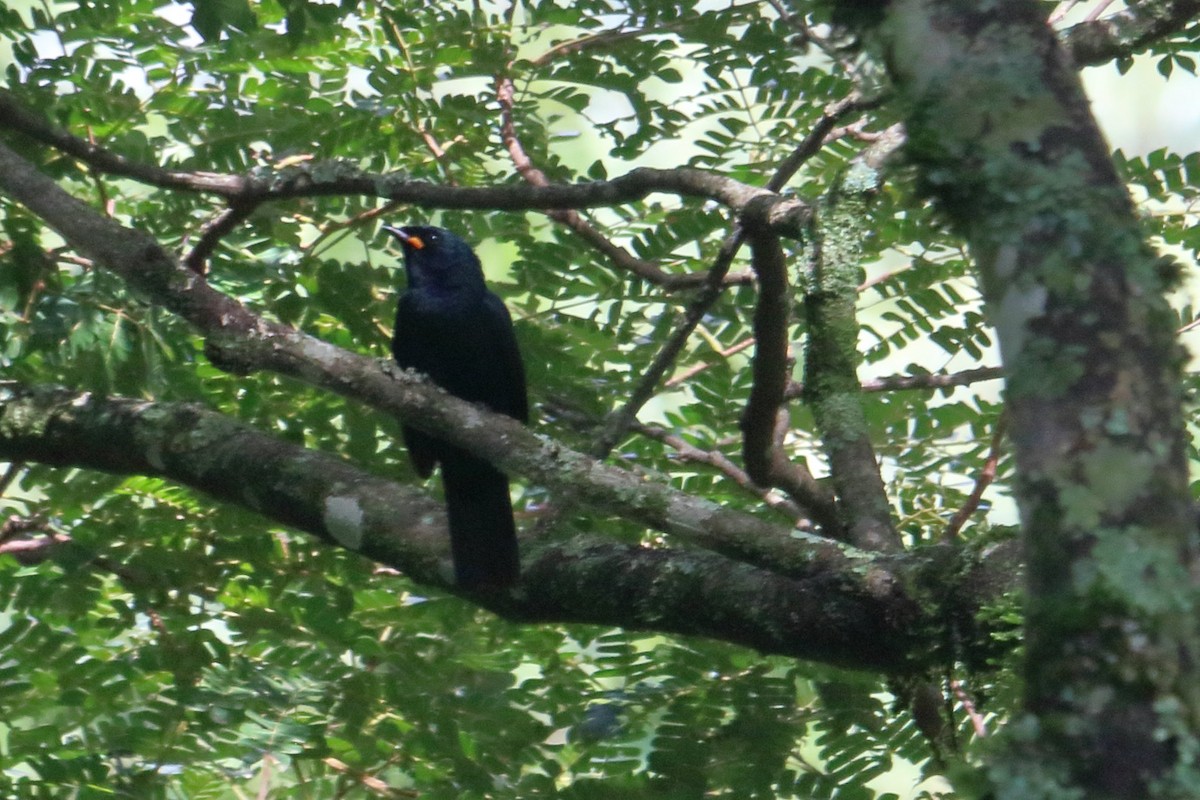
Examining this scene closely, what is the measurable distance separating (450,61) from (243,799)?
2.24 metres

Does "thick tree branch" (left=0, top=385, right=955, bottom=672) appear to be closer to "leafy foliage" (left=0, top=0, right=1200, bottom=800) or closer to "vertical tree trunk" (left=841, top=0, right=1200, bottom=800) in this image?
"leafy foliage" (left=0, top=0, right=1200, bottom=800)

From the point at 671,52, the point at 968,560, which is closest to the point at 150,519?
the point at 671,52

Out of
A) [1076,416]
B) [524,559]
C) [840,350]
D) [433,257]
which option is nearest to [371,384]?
[524,559]

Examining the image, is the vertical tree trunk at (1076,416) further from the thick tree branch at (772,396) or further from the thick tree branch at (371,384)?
the thick tree branch at (772,396)

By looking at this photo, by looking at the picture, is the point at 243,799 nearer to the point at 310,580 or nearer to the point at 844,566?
the point at 310,580

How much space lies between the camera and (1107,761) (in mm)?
1298

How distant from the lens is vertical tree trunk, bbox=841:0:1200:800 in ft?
4.33

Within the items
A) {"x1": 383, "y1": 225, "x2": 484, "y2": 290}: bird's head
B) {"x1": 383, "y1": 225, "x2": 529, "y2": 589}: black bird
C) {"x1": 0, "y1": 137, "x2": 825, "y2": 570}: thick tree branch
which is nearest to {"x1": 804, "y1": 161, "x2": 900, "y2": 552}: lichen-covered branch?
{"x1": 0, "y1": 137, "x2": 825, "y2": 570}: thick tree branch

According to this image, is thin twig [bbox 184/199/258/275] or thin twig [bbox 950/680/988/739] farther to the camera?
thin twig [bbox 184/199/258/275]

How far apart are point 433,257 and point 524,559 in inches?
63.3

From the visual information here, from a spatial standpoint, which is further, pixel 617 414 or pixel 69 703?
pixel 69 703

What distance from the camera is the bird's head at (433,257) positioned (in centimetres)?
442

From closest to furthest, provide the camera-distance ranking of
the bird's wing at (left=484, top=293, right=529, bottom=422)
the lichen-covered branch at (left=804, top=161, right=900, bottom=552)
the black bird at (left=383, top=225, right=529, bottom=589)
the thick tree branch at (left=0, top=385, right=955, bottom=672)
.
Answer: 1. the thick tree branch at (left=0, top=385, right=955, bottom=672)
2. the lichen-covered branch at (left=804, top=161, right=900, bottom=552)
3. the black bird at (left=383, top=225, right=529, bottom=589)
4. the bird's wing at (left=484, top=293, right=529, bottom=422)

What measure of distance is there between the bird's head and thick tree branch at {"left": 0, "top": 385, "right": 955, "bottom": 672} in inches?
41.7
